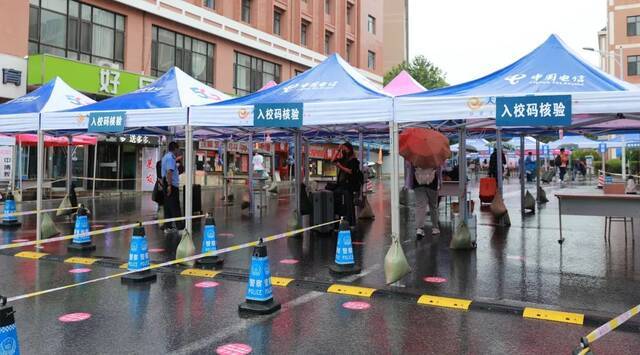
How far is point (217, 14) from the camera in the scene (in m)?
30.3

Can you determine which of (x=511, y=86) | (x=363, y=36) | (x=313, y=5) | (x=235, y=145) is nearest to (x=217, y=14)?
(x=235, y=145)

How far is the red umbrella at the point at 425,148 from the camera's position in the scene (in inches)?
368

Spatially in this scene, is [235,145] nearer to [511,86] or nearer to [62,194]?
[62,194]

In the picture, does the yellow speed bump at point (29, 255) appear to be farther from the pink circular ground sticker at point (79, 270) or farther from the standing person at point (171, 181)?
the standing person at point (171, 181)

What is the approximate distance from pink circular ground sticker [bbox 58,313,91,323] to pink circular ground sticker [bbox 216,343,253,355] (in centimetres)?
185

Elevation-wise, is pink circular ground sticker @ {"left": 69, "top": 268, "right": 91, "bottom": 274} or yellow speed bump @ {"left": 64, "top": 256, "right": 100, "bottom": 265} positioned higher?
yellow speed bump @ {"left": 64, "top": 256, "right": 100, "bottom": 265}

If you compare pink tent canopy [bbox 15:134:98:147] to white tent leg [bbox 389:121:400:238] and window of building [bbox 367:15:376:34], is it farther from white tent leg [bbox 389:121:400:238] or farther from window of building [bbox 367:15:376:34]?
window of building [bbox 367:15:376:34]

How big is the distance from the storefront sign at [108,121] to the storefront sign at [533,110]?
6654mm

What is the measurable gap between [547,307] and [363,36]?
44185 millimetres

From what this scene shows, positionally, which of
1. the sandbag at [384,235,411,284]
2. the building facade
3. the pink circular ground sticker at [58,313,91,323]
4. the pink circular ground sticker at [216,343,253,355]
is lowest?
the pink circular ground sticker at [216,343,253,355]

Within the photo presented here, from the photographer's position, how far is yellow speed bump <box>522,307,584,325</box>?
5.38 meters

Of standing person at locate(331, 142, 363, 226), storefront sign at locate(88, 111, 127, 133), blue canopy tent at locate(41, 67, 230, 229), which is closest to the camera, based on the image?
blue canopy tent at locate(41, 67, 230, 229)

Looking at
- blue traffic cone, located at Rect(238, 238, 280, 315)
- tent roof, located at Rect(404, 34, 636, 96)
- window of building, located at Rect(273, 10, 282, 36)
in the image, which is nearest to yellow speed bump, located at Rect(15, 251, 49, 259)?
blue traffic cone, located at Rect(238, 238, 280, 315)

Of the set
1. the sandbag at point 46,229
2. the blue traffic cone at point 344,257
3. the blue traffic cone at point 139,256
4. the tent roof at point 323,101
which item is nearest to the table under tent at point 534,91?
the tent roof at point 323,101
